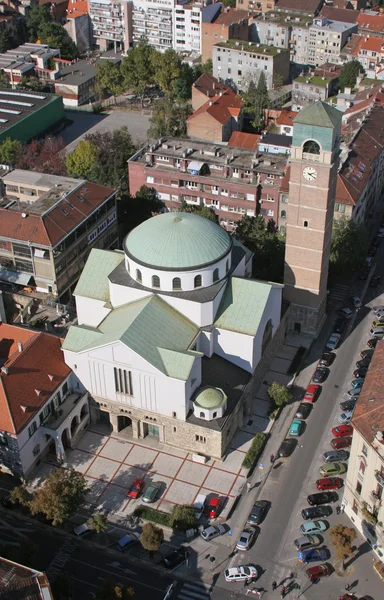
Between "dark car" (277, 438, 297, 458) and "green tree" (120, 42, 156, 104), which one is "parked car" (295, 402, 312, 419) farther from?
"green tree" (120, 42, 156, 104)

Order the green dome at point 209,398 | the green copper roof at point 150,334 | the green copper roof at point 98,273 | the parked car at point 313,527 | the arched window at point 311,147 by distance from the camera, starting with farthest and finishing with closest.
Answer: the green copper roof at point 98,273 → the arched window at point 311,147 → the green dome at point 209,398 → the green copper roof at point 150,334 → the parked car at point 313,527

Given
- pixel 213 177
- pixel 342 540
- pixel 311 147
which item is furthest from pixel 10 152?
pixel 342 540

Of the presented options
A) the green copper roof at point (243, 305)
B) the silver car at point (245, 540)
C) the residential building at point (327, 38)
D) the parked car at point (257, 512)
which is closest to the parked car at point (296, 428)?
the parked car at point (257, 512)

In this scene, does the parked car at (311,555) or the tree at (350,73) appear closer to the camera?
the parked car at (311,555)

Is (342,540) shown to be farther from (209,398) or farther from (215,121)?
(215,121)

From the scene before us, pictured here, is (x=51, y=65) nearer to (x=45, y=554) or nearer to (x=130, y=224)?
(x=130, y=224)

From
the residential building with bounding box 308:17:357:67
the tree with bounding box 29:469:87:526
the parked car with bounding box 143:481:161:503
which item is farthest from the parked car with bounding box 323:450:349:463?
the residential building with bounding box 308:17:357:67

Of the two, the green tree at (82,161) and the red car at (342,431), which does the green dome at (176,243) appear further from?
the green tree at (82,161)
